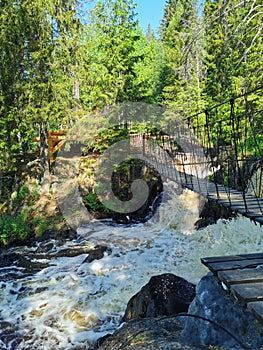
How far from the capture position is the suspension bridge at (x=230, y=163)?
3.02 metres

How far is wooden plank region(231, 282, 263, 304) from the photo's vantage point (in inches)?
58.9

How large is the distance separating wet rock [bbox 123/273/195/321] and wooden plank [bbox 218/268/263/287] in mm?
1255

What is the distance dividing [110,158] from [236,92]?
178 inches

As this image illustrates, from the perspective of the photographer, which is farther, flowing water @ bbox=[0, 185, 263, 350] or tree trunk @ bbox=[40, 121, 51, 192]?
tree trunk @ bbox=[40, 121, 51, 192]

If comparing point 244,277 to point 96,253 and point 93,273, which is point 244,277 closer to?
point 93,273

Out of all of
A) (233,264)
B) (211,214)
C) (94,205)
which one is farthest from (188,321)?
(94,205)

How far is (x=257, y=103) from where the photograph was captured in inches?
312

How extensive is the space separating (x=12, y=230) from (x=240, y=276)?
6.14 metres

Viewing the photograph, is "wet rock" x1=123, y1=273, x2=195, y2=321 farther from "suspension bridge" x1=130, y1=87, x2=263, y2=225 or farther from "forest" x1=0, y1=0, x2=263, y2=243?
"forest" x1=0, y1=0, x2=263, y2=243

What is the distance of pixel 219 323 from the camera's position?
198 centimetres

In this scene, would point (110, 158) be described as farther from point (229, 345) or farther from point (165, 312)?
point (229, 345)

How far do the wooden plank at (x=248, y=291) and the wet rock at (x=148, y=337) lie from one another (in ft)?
1.75

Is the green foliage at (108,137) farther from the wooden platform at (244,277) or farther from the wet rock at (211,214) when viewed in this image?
the wooden platform at (244,277)

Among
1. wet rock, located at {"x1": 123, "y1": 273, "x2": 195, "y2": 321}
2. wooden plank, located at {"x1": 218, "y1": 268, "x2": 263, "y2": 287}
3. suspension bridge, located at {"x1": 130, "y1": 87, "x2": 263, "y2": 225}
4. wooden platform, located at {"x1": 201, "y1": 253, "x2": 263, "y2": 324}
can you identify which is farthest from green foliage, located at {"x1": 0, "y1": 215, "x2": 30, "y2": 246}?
wooden plank, located at {"x1": 218, "y1": 268, "x2": 263, "y2": 287}
